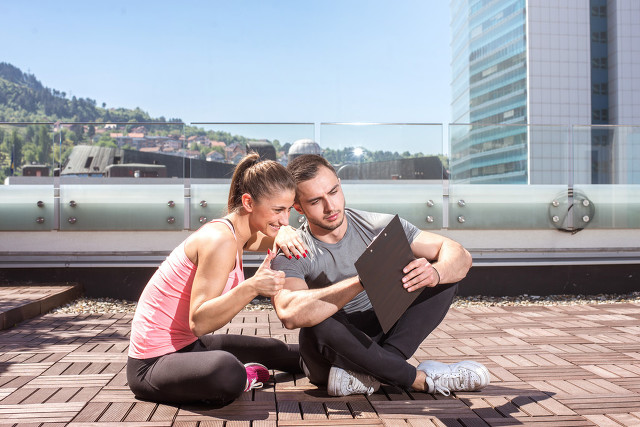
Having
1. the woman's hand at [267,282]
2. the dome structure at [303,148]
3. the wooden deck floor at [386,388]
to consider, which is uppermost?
the dome structure at [303,148]

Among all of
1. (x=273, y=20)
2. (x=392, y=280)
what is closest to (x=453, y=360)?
(x=392, y=280)

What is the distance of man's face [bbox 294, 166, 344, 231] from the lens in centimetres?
271

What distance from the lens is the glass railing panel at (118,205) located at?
21.2 feet

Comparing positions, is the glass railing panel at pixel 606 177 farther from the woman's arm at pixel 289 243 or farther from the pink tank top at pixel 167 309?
the pink tank top at pixel 167 309

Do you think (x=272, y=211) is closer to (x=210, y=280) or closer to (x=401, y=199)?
(x=210, y=280)

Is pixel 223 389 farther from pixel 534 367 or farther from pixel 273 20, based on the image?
pixel 273 20

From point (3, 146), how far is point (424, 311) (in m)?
5.61

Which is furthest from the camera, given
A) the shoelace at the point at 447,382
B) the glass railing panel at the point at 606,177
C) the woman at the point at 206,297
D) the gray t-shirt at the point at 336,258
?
the glass railing panel at the point at 606,177

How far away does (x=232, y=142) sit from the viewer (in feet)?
21.2

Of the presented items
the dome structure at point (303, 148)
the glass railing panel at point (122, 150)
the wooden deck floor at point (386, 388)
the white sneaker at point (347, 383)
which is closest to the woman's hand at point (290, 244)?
the white sneaker at point (347, 383)

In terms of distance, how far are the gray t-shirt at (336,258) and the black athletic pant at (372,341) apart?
159mm

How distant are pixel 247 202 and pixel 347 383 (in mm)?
908

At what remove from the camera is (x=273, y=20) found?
424ft

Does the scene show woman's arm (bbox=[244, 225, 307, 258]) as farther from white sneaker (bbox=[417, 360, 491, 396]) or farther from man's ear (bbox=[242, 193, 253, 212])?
white sneaker (bbox=[417, 360, 491, 396])
